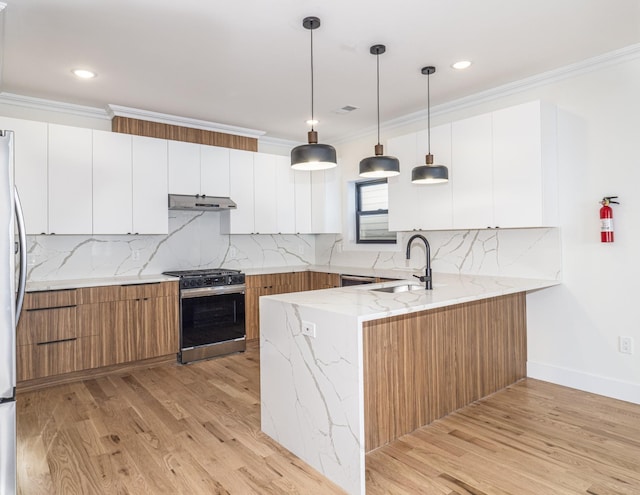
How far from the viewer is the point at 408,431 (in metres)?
2.66

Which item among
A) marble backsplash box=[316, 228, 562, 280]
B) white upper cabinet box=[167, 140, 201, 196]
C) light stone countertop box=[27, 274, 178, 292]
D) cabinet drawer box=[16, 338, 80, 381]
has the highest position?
white upper cabinet box=[167, 140, 201, 196]

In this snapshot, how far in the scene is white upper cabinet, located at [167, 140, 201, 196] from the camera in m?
4.48

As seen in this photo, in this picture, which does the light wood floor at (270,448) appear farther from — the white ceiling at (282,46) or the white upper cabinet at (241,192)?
the white ceiling at (282,46)

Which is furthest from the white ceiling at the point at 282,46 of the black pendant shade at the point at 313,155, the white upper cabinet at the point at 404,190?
the black pendant shade at the point at 313,155

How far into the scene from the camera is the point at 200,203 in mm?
4531

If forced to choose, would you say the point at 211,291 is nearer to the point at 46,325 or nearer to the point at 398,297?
the point at 46,325

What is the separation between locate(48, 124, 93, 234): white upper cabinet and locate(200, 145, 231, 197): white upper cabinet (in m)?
1.14

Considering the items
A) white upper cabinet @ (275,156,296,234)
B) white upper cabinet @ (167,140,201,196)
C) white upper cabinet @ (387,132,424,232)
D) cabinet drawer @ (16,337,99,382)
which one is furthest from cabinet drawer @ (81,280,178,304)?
white upper cabinet @ (387,132,424,232)

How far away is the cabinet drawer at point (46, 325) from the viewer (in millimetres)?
3457

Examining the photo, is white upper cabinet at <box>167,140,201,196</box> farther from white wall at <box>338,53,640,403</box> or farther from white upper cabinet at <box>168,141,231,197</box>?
white wall at <box>338,53,640,403</box>

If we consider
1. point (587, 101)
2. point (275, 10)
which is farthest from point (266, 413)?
point (587, 101)

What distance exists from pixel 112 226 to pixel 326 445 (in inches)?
121

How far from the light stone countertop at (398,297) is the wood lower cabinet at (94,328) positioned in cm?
195

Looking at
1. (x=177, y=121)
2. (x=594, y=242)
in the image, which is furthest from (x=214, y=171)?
(x=594, y=242)
